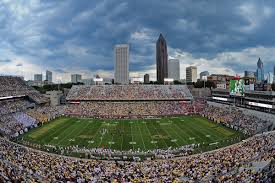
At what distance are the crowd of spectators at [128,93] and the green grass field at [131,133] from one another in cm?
2265

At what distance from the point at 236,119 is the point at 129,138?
2312 cm

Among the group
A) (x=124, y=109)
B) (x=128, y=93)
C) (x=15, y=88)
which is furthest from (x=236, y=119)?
(x=15, y=88)

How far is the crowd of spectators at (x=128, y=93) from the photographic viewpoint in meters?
87.9

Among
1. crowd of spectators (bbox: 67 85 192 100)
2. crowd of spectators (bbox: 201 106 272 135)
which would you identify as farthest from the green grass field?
crowd of spectators (bbox: 67 85 192 100)

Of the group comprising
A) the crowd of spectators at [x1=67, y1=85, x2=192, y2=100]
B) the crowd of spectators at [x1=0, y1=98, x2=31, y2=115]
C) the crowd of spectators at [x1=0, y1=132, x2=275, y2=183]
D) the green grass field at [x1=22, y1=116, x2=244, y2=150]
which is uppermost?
the crowd of spectators at [x1=67, y1=85, x2=192, y2=100]

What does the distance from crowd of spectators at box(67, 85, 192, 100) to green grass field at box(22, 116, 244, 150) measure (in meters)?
22.6

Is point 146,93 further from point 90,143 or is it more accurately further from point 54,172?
point 54,172

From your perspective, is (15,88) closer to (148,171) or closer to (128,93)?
(128,93)

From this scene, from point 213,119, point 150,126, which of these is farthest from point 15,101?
point 213,119

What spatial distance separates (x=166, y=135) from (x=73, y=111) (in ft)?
116

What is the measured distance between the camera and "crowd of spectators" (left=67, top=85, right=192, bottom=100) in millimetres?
87875

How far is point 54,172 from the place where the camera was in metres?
23.0

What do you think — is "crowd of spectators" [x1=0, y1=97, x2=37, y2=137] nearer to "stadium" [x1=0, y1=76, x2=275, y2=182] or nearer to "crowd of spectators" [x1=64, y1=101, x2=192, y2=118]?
"stadium" [x1=0, y1=76, x2=275, y2=182]

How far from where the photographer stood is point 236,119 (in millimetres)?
55312
